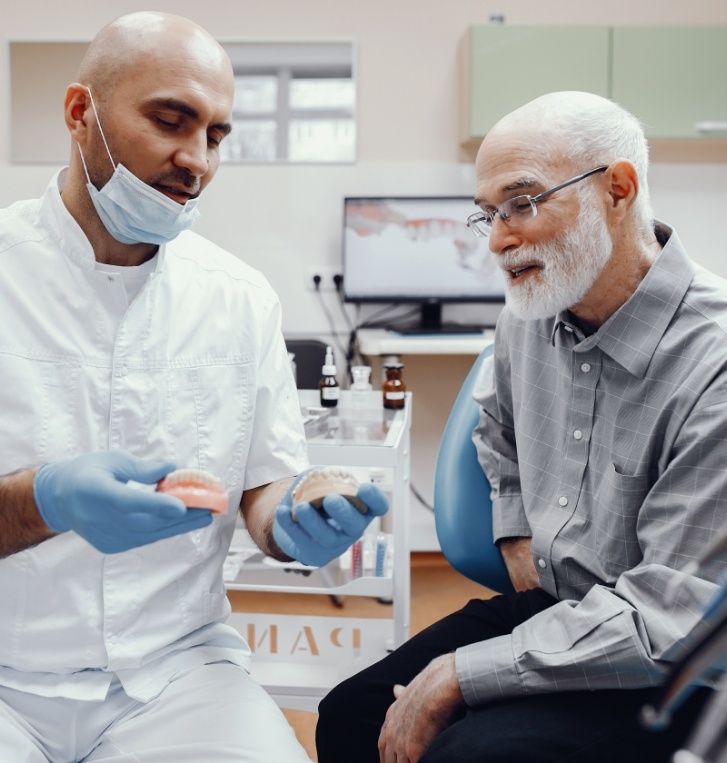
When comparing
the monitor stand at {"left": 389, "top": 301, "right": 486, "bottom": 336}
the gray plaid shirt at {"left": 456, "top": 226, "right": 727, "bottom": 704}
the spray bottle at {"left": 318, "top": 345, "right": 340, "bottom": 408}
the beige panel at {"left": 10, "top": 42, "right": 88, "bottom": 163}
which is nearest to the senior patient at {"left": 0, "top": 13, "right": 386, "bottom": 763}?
the gray plaid shirt at {"left": 456, "top": 226, "right": 727, "bottom": 704}

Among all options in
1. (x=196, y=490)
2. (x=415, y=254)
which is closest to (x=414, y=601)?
(x=415, y=254)

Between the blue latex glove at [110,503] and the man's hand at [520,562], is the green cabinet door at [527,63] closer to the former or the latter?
the man's hand at [520,562]

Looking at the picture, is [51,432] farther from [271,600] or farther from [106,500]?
[271,600]

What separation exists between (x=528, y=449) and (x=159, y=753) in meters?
0.73

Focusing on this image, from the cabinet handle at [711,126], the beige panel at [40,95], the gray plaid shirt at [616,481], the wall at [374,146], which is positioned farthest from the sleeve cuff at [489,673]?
the beige panel at [40,95]

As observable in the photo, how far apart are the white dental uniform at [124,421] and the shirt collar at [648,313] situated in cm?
52

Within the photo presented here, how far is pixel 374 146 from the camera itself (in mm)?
3350

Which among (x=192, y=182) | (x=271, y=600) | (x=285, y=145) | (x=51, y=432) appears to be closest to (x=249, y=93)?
(x=285, y=145)

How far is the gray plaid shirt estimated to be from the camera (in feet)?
3.35

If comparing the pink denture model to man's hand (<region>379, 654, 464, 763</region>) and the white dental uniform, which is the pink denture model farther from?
man's hand (<region>379, 654, 464, 763</region>)

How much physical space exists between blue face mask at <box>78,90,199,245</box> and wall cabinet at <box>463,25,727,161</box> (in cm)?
210

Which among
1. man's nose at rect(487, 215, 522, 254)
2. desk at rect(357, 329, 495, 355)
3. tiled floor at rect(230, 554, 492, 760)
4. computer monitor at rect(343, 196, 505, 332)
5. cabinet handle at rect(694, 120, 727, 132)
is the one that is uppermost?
cabinet handle at rect(694, 120, 727, 132)

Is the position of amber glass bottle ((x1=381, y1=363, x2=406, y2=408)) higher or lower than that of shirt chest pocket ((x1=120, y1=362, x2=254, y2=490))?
lower

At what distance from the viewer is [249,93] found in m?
3.32
